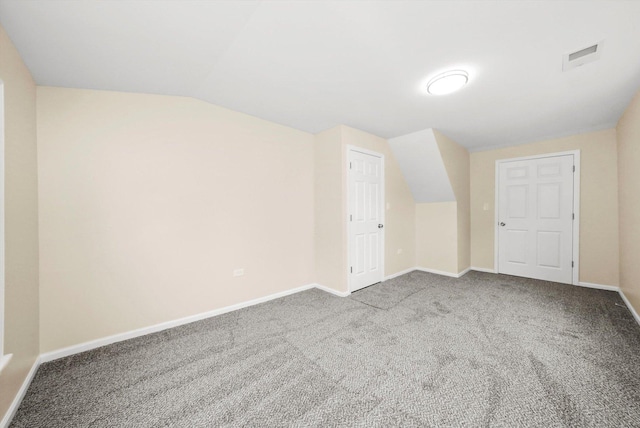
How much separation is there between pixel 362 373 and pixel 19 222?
261 centimetres

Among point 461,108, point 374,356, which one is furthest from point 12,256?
point 461,108

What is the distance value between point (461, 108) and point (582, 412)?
2.84m

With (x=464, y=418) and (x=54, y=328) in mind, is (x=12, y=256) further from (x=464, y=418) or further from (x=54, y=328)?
(x=464, y=418)

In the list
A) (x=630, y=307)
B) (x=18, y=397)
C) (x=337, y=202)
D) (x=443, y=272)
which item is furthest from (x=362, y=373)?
(x=630, y=307)

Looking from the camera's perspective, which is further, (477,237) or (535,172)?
(477,237)

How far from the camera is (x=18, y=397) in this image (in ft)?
4.82

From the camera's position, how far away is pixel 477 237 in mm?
4625

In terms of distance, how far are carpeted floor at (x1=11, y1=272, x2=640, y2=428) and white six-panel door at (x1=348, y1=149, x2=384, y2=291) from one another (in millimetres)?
852

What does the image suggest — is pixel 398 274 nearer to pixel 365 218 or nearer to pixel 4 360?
pixel 365 218

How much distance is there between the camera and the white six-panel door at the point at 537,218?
→ 12.3 ft

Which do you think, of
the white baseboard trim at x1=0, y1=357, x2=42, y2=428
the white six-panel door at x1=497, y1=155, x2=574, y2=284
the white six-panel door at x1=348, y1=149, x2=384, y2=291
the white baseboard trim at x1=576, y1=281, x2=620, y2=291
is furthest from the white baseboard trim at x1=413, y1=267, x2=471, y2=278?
the white baseboard trim at x1=0, y1=357, x2=42, y2=428

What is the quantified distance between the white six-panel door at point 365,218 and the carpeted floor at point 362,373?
852 millimetres

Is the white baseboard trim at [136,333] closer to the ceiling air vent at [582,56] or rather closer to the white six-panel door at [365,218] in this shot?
the white six-panel door at [365,218]

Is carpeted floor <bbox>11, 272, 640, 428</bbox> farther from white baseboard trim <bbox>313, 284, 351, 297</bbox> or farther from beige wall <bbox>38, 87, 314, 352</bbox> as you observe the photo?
white baseboard trim <bbox>313, 284, 351, 297</bbox>
